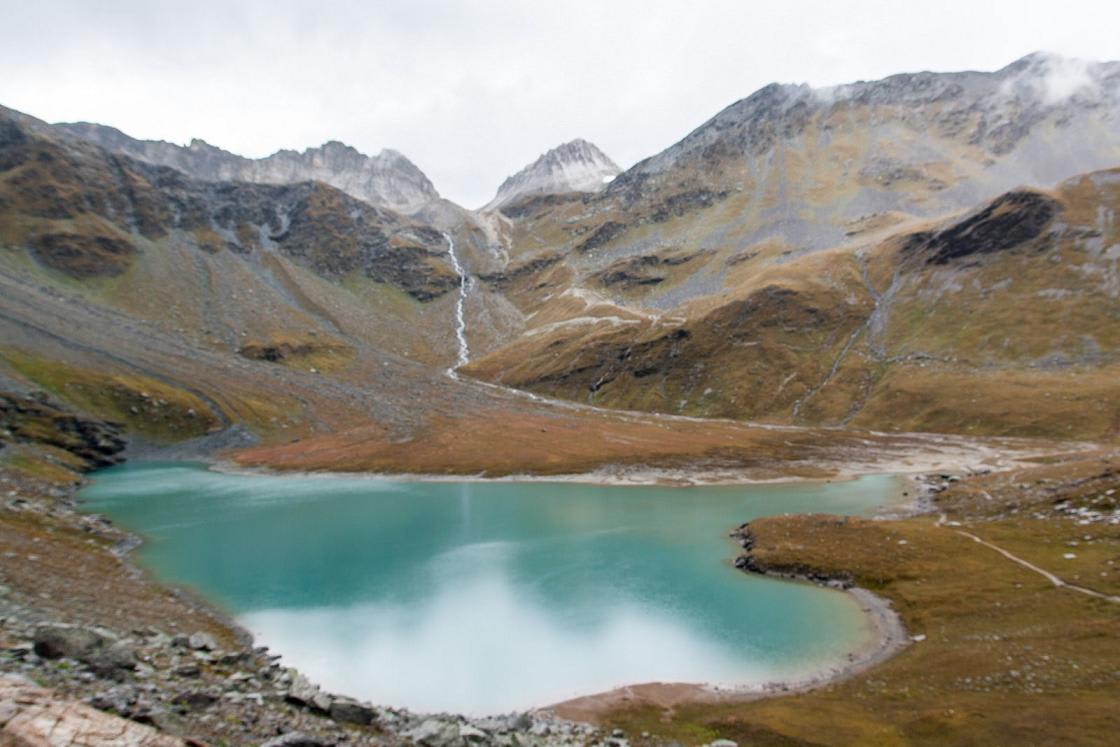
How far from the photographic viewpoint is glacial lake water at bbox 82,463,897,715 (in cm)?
4006

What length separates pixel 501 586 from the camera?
56781mm

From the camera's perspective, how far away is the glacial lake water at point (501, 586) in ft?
131

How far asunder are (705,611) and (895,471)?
73.4 meters

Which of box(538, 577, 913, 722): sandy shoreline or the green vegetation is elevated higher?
the green vegetation

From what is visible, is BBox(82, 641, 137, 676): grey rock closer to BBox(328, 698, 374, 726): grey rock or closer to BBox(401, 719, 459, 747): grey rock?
BBox(328, 698, 374, 726): grey rock

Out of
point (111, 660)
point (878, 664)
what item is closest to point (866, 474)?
point (878, 664)

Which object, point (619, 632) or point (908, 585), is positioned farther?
point (908, 585)

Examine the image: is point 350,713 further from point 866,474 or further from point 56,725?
point 866,474

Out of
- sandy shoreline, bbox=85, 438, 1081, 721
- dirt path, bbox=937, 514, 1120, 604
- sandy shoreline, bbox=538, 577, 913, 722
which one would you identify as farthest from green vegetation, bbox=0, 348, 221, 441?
dirt path, bbox=937, 514, 1120, 604

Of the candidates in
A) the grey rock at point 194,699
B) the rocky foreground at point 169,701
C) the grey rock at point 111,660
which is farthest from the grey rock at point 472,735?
the grey rock at point 111,660

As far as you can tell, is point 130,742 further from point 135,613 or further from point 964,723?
point 135,613

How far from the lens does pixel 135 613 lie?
139 ft

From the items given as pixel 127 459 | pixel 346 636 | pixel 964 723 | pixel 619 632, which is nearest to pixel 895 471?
pixel 619 632

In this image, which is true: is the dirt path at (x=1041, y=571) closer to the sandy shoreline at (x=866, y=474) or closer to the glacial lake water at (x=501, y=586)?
the sandy shoreline at (x=866, y=474)
